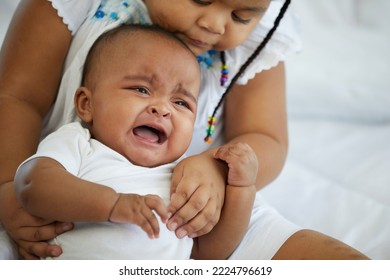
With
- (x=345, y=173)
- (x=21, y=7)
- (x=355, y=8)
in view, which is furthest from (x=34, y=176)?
(x=355, y=8)

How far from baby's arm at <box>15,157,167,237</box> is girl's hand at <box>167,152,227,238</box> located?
0.05 metres

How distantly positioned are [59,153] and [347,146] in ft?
1.93

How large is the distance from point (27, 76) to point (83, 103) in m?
0.09

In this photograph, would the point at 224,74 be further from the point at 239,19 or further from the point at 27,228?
the point at 27,228

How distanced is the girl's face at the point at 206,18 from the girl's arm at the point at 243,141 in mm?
135

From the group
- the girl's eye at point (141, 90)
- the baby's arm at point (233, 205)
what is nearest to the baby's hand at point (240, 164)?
the baby's arm at point (233, 205)

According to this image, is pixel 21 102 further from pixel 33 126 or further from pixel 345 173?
pixel 345 173

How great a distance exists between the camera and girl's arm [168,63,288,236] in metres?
0.59

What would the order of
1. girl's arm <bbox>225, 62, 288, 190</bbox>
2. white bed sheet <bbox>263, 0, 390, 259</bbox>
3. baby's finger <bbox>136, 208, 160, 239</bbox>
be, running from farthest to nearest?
white bed sheet <bbox>263, 0, 390, 259</bbox> → girl's arm <bbox>225, 62, 288, 190</bbox> → baby's finger <bbox>136, 208, 160, 239</bbox>

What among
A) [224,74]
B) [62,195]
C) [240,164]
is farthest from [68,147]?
[224,74]

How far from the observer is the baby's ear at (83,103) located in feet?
2.04

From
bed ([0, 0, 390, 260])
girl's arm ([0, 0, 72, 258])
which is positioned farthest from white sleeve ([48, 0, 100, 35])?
bed ([0, 0, 390, 260])

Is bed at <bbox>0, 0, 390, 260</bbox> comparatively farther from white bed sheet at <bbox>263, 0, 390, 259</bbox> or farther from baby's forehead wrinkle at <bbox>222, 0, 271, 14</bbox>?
baby's forehead wrinkle at <bbox>222, 0, 271, 14</bbox>

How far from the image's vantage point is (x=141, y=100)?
1.97ft
